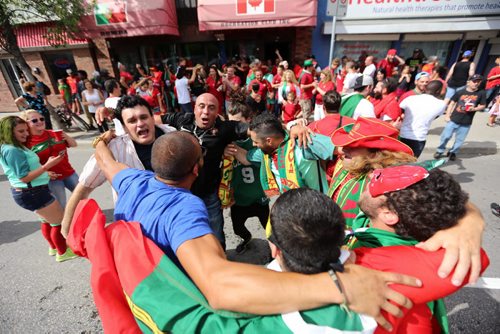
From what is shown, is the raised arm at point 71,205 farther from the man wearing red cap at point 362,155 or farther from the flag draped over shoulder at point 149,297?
the man wearing red cap at point 362,155

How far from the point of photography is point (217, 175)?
2639 millimetres

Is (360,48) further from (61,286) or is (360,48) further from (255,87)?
(61,286)

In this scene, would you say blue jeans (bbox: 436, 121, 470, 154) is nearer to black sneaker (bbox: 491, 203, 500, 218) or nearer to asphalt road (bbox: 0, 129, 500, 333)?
asphalt road (bbox: 0, 129, 500, 333)

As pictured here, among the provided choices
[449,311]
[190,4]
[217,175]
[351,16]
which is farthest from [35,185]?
[351,16]

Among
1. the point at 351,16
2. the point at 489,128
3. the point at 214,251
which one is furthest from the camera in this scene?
the point at 351,16

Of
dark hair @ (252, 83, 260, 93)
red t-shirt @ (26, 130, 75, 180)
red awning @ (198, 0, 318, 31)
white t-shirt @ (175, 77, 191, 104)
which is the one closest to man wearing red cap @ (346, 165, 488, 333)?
red t-shirt @ (26, 130, 75, 180)

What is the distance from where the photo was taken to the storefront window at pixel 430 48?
1064cm

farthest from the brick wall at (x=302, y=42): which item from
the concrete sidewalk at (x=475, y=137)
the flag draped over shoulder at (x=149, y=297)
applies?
the flag draped over shoulder at (x=149, y=297)

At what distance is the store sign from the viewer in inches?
368

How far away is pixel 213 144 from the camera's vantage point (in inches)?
99.2

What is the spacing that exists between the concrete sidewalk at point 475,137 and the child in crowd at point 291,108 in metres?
3.19

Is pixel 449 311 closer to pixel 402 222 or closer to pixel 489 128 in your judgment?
pixel 402 222

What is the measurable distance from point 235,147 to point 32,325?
255 cm

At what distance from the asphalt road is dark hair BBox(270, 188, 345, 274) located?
2.17 meters
